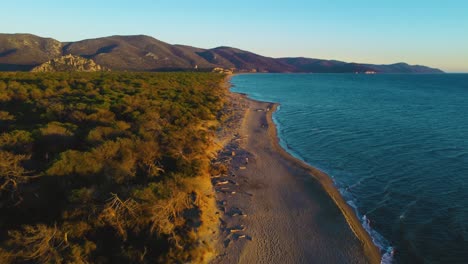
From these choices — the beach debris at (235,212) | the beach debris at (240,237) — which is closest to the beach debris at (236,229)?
the beach debris at (240,237)

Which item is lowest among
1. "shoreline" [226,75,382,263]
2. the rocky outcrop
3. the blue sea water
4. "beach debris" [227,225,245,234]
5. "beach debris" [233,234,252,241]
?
"beach debris" [233,234,252,241]

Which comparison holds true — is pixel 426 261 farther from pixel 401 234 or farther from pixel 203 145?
pixel 203 145

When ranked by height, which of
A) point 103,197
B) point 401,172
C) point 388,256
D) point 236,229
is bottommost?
point 236,229

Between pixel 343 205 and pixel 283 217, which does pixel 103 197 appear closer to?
pixel 283 217

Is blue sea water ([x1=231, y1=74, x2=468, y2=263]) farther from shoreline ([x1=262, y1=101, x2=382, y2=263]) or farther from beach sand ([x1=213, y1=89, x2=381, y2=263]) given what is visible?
beach sand ([x1=213, y1=89, x2=381, y2=263])

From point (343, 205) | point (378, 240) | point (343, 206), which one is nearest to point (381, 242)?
point (378, 240)

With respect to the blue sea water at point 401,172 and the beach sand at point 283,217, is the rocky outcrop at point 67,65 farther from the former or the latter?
the beach sand at point 283,217

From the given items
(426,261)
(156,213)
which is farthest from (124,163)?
(426,261)

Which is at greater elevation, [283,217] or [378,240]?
[378,240]

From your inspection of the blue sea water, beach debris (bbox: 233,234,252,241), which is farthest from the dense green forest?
the blue sea water
